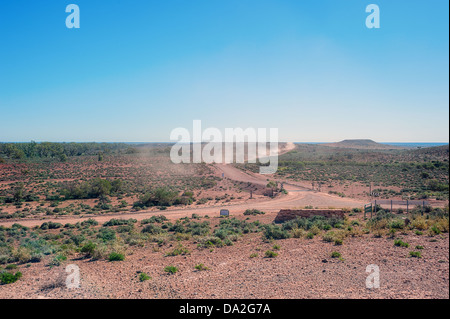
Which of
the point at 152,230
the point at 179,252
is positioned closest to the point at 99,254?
the point at 179,252

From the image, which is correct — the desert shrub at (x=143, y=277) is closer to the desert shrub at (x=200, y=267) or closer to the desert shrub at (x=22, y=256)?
the desert shrub at (x=200, y=267)

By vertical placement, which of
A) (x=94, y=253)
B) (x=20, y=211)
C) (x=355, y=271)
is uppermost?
(x=355, y=271)

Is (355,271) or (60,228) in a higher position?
(355,271)

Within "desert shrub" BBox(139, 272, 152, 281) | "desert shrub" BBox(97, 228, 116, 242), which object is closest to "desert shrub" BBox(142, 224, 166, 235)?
"desert shrub" BBox(97, 228, 116, 242)

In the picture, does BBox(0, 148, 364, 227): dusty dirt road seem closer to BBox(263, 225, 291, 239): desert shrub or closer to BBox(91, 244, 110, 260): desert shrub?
BBox(263, 225, 291, 239): desert shrub

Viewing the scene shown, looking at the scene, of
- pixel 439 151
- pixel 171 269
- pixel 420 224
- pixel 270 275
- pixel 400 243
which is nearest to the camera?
pixel 270 275

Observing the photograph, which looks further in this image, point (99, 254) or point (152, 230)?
point (152, 230)

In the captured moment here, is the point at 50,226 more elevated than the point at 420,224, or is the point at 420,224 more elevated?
the point at 420,224

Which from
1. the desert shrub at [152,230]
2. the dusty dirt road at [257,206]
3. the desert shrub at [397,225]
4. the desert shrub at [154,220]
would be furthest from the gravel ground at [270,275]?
the dusty dirt road at [257,206]

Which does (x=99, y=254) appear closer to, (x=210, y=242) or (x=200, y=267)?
(x=200, y=267)
